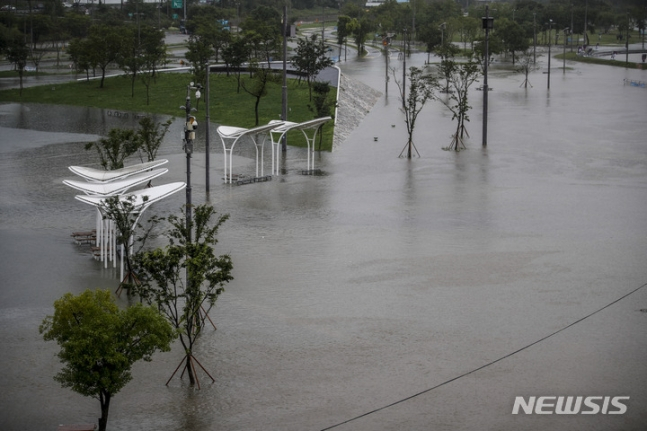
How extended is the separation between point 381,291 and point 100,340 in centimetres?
903

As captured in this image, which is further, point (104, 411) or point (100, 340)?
point (104, 411)

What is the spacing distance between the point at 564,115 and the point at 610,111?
4.33m

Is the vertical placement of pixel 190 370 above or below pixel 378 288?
below

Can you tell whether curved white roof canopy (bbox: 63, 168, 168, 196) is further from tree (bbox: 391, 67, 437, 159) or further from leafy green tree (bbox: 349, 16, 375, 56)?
leafy green tree (bbox: 349, 16, 375, 56)

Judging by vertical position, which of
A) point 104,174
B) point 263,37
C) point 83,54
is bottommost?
point 104,174

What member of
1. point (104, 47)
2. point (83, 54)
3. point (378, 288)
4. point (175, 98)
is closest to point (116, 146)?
point (378, 288)

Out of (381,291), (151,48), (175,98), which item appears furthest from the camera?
(151,48)

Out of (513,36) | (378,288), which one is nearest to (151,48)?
(513,36)

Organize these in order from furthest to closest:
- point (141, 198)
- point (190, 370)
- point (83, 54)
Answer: point (83, 54)
point (141, 198)
point (190, 370)

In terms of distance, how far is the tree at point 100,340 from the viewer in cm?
1458

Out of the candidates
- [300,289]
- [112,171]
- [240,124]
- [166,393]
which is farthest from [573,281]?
[240,124]

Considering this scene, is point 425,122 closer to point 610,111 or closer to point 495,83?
point 610,111

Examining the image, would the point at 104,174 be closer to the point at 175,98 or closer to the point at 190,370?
the point at 190,370

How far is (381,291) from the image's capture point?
22172 mm
